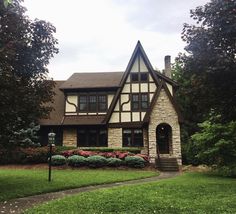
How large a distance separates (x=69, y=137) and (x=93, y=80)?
20.2ft

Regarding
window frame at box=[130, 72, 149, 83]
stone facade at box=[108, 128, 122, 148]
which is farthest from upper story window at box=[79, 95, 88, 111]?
window frame at box=[130, 72, 149, 83]

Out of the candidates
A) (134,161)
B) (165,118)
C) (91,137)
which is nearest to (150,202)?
(134,161)

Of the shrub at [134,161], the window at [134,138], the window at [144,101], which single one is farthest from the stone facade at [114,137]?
the shrub at [134,161]

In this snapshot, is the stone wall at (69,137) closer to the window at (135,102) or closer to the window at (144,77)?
the window at (135,102)

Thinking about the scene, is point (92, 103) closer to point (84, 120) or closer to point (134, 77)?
point (84, 120)

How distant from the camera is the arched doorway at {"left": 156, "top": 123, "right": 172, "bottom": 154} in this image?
96.3ft

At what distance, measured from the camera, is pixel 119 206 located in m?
10.1

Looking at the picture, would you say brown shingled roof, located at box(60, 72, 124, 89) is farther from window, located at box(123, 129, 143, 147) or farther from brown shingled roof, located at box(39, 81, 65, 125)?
window, located at box(123, 129, 143, 147)

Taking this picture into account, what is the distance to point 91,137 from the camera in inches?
1252

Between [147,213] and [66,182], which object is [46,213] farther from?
[66,182]

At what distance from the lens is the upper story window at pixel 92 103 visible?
32094 mm

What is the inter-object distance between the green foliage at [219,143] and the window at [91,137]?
12035 millimetres

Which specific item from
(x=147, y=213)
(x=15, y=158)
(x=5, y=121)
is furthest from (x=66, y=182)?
(x=15, y=158)

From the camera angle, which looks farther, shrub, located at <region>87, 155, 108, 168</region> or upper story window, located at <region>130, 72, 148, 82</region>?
upper story window, located at <region>130, 72, 148, 82</region>
